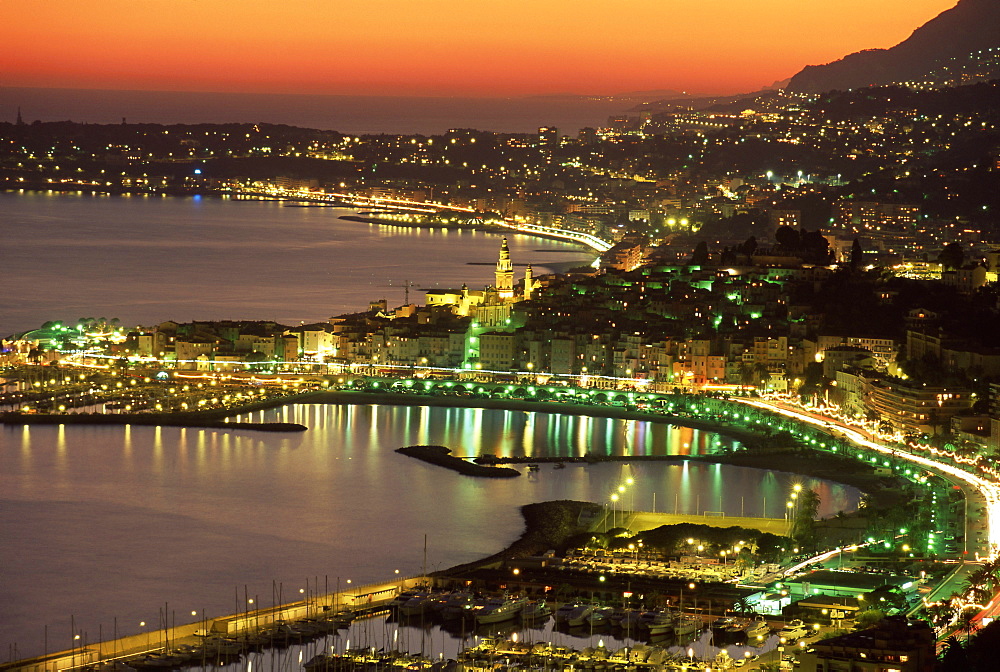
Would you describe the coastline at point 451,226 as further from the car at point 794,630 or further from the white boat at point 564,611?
the car at point 794,630

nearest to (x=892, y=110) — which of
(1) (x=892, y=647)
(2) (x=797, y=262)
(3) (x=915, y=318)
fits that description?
(2) (x=797, y=262)

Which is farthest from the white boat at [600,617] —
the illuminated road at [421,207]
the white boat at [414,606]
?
the illuminated road at [421,207]

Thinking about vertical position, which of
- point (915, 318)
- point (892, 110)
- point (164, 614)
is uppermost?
point (892, 110)

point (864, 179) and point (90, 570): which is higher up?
point (864, 179)

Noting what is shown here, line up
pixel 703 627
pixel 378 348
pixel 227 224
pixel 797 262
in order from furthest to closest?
pixel 227 224 → pixel 797 262 → pixel 378 348 → pixel 703 627

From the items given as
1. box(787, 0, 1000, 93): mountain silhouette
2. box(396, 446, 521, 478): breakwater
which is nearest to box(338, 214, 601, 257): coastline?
box(787, 0, 1000, 93): mountain silhouette

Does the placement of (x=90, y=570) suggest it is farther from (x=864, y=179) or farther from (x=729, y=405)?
(x=864, y=179)

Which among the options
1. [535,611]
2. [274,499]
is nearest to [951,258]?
[274,499]
